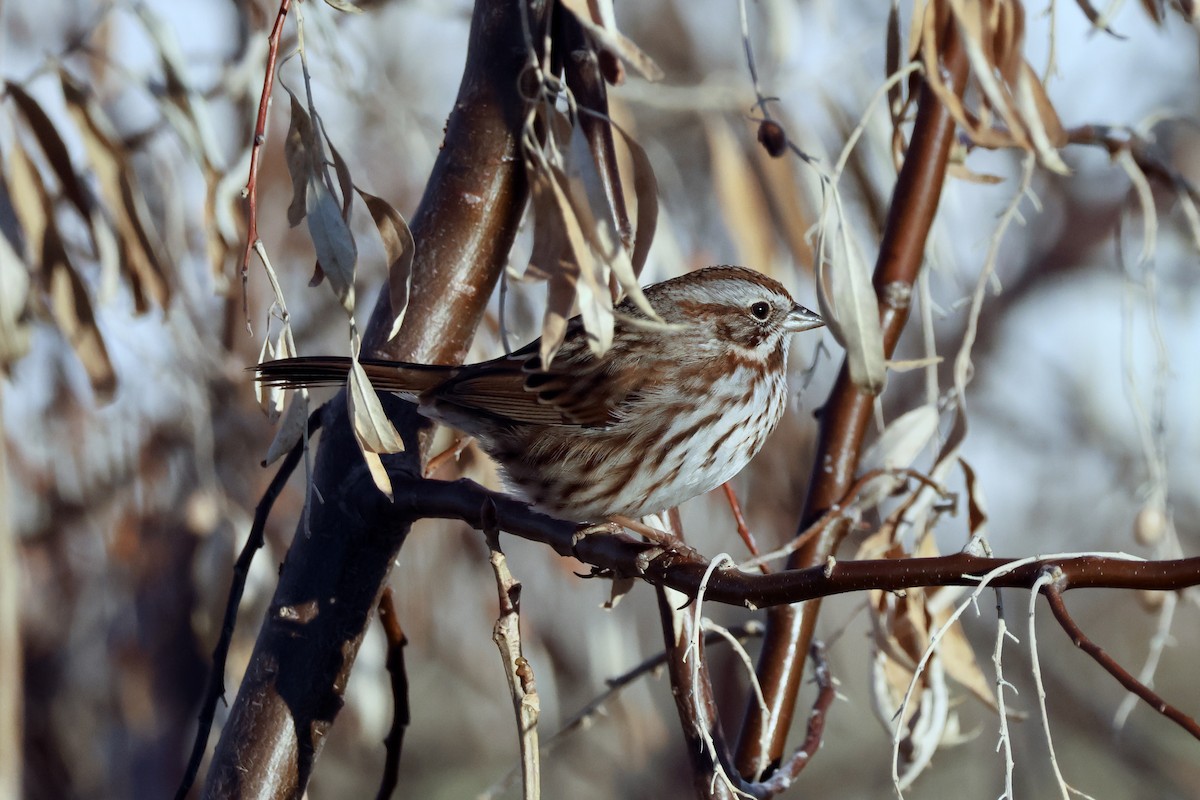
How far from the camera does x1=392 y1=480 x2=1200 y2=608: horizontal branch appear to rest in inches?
40.1

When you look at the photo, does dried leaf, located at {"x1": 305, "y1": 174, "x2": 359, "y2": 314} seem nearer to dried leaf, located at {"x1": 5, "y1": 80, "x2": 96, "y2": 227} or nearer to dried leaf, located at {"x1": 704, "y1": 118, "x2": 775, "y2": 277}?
dried leaf, located at {"x1": 5, "y1": 80, "x2": 96, "y2": 227}

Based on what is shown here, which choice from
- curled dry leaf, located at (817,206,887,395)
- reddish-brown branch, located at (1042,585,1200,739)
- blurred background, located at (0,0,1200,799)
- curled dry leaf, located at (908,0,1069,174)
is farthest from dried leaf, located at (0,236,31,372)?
A: reddish-brown branch, located at (1042,585,1200,739)

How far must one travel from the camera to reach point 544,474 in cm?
219

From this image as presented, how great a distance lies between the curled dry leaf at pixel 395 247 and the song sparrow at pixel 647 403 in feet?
1.70

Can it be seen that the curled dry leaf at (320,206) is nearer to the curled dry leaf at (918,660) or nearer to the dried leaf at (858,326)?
the dried leaf at (858,326)

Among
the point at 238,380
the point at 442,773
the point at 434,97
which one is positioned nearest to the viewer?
the point at 238,380

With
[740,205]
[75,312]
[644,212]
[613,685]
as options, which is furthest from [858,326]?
[75,312]

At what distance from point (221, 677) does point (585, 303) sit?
0.77 m

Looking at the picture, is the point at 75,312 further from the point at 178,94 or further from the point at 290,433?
the point at 290,433

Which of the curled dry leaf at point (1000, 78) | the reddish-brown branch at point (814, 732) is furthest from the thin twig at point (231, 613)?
the curled dry leaf at point (1000, 78)

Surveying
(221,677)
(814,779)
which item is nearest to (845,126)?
(221,677)

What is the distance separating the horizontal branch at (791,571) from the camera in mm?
1020

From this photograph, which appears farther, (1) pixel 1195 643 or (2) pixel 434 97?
(1) pixel 1195 643

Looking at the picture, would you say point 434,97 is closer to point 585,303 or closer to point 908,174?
point 908,174
